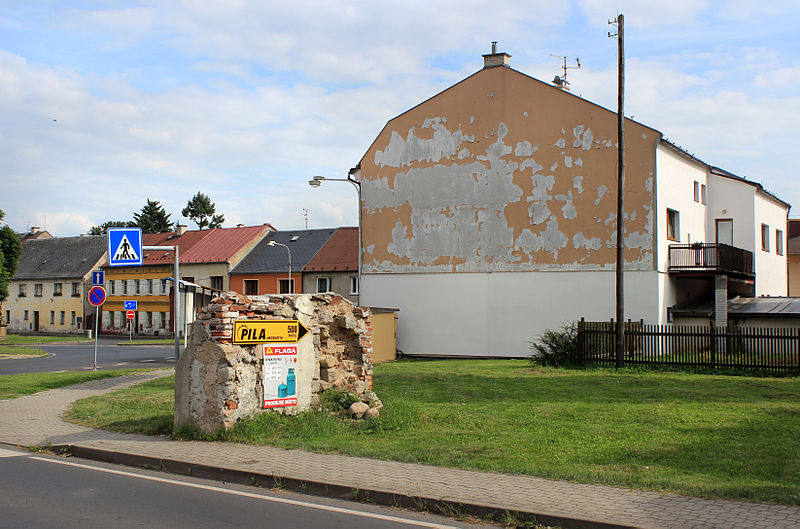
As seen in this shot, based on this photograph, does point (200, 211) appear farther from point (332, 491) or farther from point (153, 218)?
point (332, 491)

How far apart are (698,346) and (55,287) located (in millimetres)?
66336

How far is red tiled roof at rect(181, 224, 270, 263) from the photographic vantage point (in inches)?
2431

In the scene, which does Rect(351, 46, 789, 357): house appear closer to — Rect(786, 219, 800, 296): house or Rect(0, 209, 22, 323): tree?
Rect(786, 219, 800, 296): house

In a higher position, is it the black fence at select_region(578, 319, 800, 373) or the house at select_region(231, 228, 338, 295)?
the house at select_region(231, 228, 338, 295)

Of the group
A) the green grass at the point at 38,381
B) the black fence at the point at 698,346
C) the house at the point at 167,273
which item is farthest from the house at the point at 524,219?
the house at the point at 167,273

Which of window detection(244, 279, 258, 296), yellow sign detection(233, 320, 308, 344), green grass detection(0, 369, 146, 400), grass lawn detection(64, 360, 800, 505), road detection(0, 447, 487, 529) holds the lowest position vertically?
green grass detection(0, 369, 146, 400)

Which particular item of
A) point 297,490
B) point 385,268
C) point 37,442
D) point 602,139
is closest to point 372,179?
point 385,268

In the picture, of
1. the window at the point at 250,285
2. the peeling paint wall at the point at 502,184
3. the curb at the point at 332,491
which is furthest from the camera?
the window at the point at 250,285

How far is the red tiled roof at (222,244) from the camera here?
61.8 metres

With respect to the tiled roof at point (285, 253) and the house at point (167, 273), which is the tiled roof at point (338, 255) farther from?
the house at point (167, 273)

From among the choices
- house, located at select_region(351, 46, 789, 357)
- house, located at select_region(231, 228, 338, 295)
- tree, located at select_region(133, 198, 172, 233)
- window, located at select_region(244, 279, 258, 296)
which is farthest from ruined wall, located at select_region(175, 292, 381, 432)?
tree, located at select_region(133, 198, 172, 233)

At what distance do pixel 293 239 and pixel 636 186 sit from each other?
3629cm

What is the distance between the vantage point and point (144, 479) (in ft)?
29.6

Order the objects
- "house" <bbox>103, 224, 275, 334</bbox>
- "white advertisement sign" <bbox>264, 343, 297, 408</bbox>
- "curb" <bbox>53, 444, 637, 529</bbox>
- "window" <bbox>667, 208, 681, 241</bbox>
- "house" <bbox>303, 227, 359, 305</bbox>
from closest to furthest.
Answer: "curb" <bbox>53, 444, 637, 529</bbox> < "white advertisement sign" <bbox>264, 343, 297, 408</bbox> < "window" <bbox>667, 208, 681, 241</bbox> < "house" <bbox>303, 227, 359, 305</bbox> < "house" <bbox>103, 224, 275, 334</bbox>
